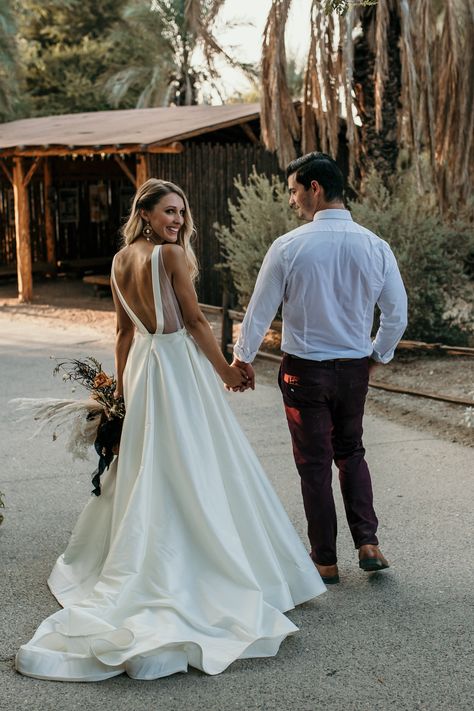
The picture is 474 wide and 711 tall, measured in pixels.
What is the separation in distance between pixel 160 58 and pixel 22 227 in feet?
86.2

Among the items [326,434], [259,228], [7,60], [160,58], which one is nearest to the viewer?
[326,434]

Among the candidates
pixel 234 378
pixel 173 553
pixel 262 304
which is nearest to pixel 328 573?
pixel 173 553

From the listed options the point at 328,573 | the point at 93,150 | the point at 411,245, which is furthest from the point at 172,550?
the point at 93,150

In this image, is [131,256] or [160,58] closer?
[131,256]

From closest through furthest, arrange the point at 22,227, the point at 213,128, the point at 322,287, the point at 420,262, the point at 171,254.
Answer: the point at 171,254
the point at 322,287
the point at 420,262
the point at 213,128
the point at 22,227

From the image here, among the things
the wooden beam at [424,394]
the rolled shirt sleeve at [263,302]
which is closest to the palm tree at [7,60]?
the wooden beam at [424,394]

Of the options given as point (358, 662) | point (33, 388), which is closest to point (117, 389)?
point (358, 662)

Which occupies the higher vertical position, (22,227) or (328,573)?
(22,227)

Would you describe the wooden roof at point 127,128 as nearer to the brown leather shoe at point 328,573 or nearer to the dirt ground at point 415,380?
the dirt ground at point 415,380

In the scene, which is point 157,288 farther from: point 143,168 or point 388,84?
point 143,168

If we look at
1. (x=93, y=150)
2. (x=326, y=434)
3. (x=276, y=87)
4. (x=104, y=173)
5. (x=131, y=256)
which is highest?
(x=276, y=87)

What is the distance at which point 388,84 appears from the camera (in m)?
12.4

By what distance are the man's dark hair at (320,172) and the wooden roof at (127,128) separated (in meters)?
10.9

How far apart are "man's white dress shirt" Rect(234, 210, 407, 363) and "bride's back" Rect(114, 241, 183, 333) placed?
39cm
